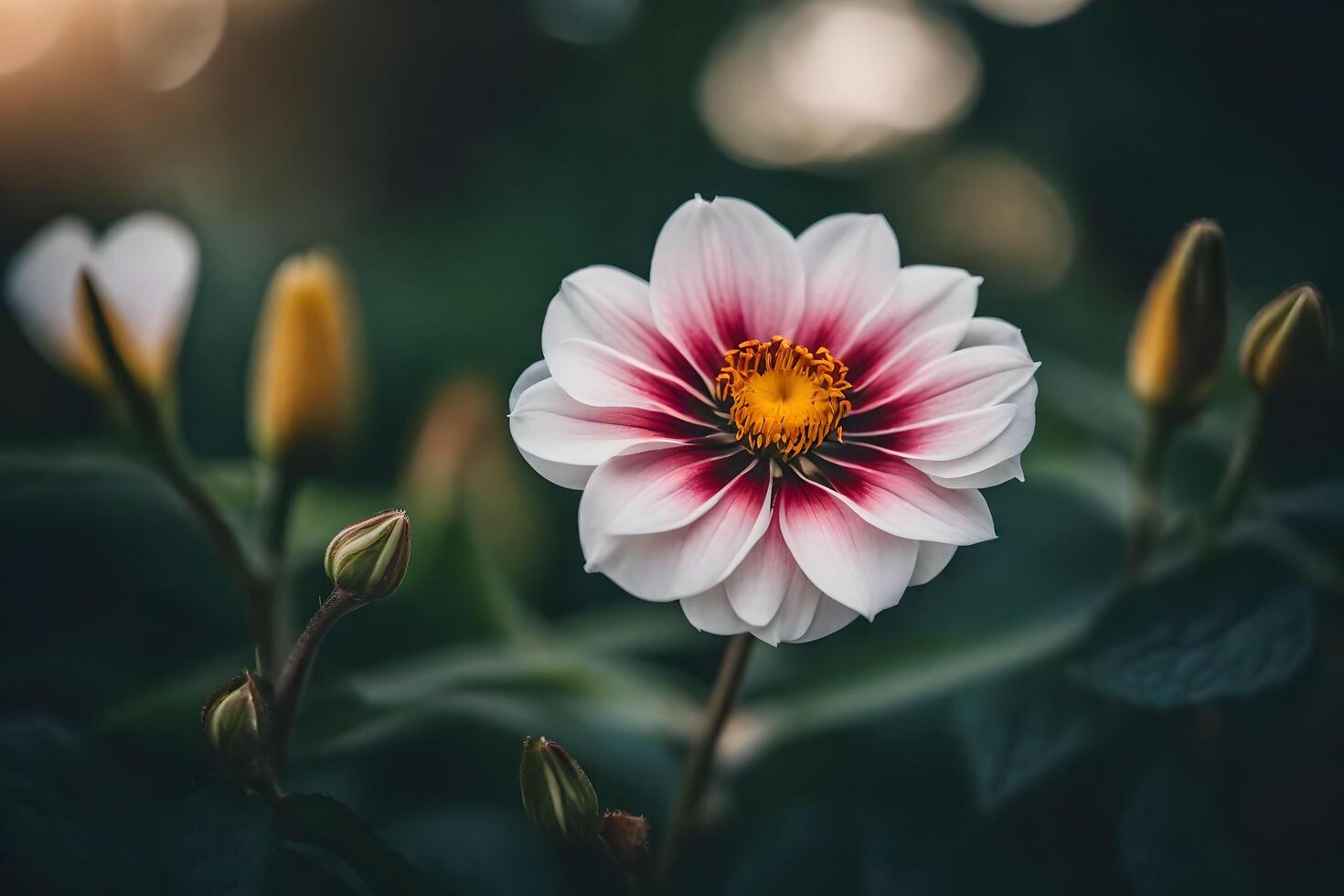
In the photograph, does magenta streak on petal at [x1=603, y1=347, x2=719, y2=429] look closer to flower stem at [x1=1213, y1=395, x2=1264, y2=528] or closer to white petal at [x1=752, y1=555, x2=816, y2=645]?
white petal at [x1=752, y1=555, x2=816, y2=645]

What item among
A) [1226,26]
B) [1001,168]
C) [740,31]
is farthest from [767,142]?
[1226,26]

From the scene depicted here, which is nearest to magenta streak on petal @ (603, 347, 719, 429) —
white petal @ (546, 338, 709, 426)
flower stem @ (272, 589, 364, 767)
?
white petal @ (546, 338, 709, 426)

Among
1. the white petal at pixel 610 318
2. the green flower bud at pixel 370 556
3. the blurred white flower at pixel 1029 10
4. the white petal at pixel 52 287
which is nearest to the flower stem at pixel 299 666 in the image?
the green flower bud at pixel 370 556

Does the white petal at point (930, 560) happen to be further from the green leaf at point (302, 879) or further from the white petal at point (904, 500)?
the green leaf at point (302, 879)

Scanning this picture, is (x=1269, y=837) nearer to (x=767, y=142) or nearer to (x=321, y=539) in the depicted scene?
(x=321, y=539)

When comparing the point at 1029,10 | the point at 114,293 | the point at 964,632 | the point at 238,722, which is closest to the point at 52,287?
the point at 114,293
